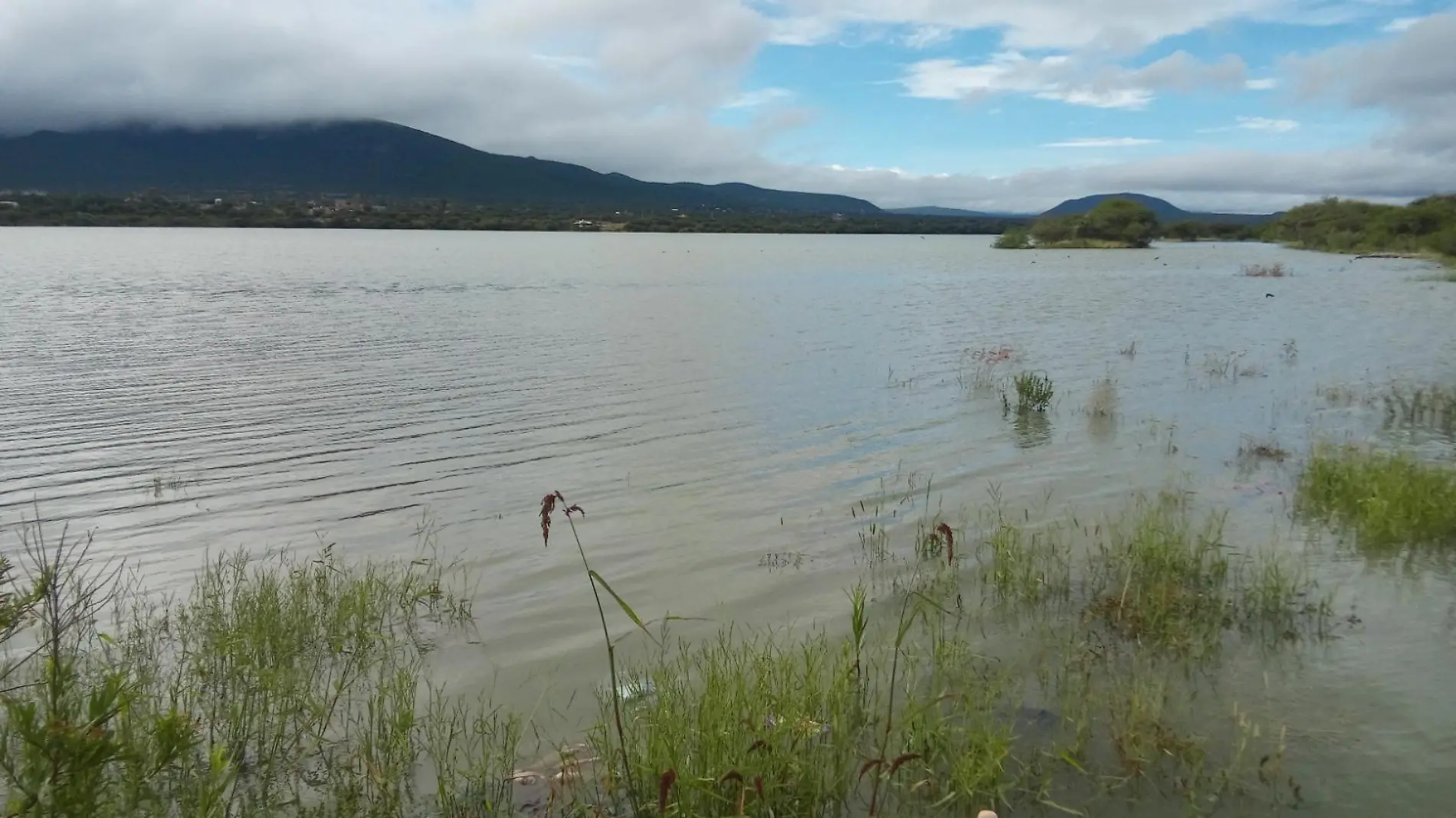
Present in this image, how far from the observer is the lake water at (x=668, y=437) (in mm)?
7863

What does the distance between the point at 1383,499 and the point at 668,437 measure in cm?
984

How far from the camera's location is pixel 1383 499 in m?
10.1

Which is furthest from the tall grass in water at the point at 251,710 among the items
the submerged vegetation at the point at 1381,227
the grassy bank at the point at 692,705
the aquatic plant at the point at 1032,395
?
the submerged vegetation at the point at 1381,227

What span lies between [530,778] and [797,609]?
11.3 feet

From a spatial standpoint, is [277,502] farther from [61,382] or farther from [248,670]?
[61,382]

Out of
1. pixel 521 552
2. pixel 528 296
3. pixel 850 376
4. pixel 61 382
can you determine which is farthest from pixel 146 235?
pixel 521 552

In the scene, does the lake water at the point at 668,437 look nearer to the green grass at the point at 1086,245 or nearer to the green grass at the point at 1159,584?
the green grass at the point at 1159,584

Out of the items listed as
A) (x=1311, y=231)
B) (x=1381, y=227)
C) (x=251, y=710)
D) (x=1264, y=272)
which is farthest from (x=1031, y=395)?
(x=1311, y=231)

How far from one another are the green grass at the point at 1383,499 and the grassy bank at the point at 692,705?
1.96 m

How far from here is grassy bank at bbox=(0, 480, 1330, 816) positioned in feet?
16.0

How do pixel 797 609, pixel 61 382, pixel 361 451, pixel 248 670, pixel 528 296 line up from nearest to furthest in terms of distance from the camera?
pixel 248 670, pixel 797 609, pixel 361 451, pixel 61 382, pixel 528 296

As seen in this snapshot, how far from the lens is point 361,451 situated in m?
14.6

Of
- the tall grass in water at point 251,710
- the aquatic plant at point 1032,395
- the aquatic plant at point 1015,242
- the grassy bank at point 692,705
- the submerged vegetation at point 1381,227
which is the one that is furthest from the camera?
the aquatic plant at point 1015,242

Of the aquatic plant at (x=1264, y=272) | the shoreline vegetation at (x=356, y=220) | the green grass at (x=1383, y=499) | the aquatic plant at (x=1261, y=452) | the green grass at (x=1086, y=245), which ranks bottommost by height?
the aquatic plant at (x=1261, y=452)
